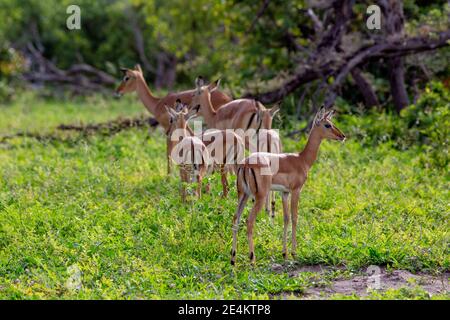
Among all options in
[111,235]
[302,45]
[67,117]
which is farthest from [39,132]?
[111,235]

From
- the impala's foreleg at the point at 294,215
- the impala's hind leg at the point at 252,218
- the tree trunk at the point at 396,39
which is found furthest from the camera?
the tree trunk at the point at 396,39

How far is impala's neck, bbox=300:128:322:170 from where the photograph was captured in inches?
252

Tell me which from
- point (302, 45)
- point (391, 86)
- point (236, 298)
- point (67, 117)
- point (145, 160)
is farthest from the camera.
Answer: point (67, 117)

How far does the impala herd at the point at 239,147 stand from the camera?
5.98 m

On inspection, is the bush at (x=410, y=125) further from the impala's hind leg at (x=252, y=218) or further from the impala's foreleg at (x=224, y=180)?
the impala's hind leg at (x=252, y=218)

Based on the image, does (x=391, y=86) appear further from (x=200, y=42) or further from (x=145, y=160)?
(x=200, y=42)

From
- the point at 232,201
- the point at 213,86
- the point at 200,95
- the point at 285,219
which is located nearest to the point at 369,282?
the point at 285,219

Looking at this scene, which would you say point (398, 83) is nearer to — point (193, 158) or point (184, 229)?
point (193, 158)

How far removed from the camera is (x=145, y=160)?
9.27 metres

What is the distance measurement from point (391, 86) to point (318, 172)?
3156 mm

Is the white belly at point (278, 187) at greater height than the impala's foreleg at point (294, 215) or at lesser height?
greater

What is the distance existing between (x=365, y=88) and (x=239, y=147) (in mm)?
4428

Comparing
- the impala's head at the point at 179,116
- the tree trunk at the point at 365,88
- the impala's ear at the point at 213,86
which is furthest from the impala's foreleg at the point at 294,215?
the tree trunk at the point at 365,88

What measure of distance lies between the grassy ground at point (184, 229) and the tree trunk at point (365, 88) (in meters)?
1.98
